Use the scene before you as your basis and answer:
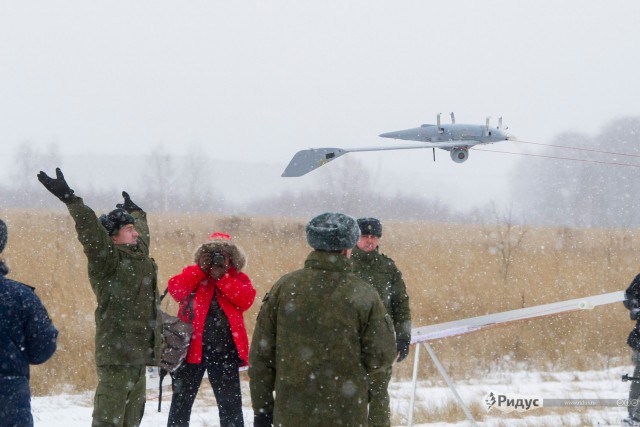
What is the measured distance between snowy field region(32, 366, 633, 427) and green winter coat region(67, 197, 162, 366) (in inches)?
87.5

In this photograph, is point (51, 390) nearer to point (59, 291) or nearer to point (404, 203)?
point (59, 291)

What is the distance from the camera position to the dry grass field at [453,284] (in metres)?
9.02

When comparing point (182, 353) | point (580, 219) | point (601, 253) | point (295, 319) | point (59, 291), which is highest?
point (295, 319)

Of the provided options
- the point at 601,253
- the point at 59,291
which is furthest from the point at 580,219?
the point at 59,291

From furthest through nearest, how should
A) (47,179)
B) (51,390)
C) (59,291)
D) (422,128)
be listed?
1. (59,291)
2. (51,390)
3. (422,128)
4. (47,179)

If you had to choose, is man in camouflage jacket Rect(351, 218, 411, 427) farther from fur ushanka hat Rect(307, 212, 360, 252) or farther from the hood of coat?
fur ushanka hat Rect(307, 212, 360, 252)

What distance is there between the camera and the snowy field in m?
Result: 6.50

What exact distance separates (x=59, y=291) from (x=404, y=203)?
5303cm

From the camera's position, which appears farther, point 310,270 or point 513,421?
point 513,421

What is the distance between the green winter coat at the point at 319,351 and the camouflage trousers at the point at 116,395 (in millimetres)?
1449

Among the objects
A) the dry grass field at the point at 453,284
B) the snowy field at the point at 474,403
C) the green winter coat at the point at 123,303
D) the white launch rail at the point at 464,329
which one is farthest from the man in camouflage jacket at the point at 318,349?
the dry grass field at the point at 453,284

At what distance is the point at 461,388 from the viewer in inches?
312

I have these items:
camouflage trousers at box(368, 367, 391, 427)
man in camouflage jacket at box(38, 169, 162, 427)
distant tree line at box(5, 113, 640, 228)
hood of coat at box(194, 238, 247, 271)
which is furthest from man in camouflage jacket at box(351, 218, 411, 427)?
distant tree line at box(5, 113, 640, 228)

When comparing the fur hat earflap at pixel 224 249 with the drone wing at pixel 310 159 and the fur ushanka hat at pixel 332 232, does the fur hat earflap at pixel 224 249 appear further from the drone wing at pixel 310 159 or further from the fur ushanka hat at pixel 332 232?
the fur ushanka hat at pixel 332 232
